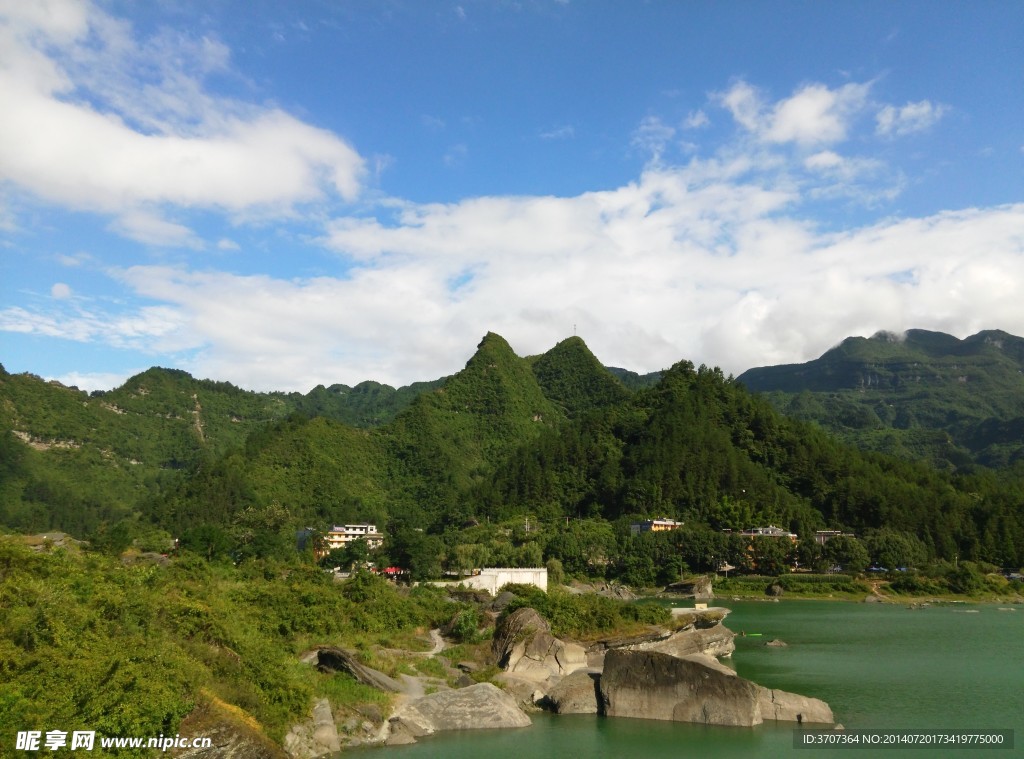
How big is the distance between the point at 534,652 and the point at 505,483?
79317 millimetres

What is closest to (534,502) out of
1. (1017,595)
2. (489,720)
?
(1017,595)

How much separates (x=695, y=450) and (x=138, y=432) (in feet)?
353

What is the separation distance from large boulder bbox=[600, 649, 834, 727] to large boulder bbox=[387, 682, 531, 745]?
3205mm

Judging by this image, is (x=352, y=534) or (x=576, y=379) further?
(x=576, y=379)

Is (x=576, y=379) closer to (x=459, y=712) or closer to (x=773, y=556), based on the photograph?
(x=773, y=556)

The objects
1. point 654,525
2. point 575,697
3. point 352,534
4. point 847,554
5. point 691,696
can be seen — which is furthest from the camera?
point 352,534

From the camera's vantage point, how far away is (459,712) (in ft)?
77.4

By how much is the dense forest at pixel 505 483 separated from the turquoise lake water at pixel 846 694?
28.3 metres

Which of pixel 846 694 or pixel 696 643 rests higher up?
pixel 696 643

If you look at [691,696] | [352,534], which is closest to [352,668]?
[691,696]

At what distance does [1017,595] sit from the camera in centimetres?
7138

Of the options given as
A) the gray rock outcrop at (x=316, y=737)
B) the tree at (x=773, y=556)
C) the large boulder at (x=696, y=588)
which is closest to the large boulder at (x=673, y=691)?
the gray rock outcrop at (x=316, y=737)

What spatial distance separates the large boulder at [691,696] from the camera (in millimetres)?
23453

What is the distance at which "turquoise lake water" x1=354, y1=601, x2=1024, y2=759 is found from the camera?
21734mm
